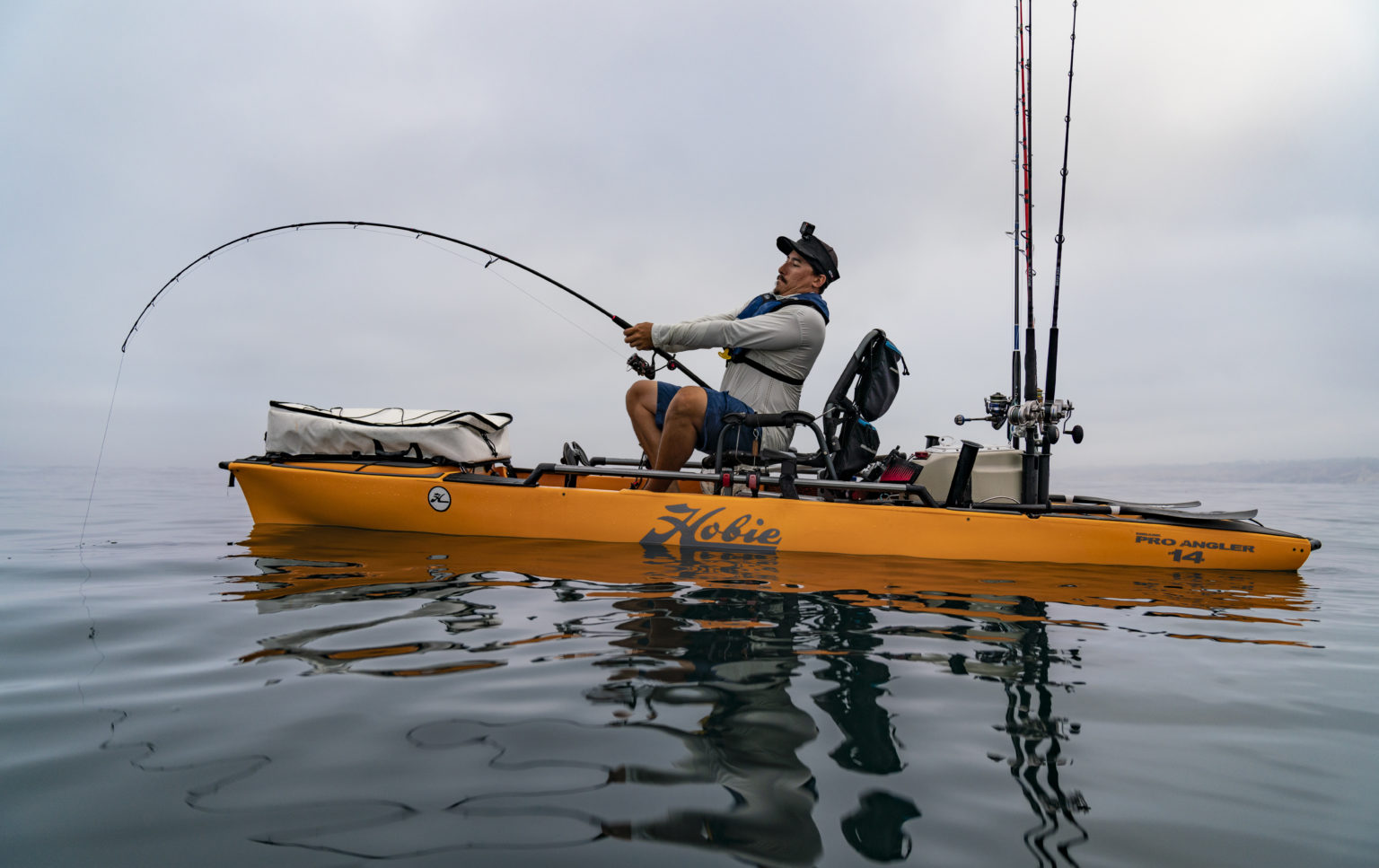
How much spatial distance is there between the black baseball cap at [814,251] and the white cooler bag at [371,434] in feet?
8.53

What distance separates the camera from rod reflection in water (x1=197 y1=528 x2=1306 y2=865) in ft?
4.36

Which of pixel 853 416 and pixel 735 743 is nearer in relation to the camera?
pixel 735 743

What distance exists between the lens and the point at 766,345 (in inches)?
192

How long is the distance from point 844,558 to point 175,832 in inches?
154

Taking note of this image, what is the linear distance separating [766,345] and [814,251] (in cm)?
91

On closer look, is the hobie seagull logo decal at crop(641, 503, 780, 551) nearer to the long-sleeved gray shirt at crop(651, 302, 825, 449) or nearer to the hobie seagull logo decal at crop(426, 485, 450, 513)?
the long-sleeved gray shirt at crop(651, 302, 825, 449)

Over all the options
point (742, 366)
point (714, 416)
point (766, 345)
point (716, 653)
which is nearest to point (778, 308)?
point (766, 345)

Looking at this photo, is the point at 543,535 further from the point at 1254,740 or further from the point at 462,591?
the point at 1254,740

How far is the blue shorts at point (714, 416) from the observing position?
484cm

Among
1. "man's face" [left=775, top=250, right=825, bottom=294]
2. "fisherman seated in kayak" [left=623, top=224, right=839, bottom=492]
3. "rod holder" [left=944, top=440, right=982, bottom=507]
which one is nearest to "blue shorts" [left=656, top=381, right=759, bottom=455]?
"fisherman seated in kayak" [left=623, top=224, right=839, bottom=492]

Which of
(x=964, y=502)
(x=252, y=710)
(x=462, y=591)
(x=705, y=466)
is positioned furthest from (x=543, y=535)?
(x=252, y=710)

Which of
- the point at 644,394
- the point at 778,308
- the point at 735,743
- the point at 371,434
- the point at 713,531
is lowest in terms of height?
the point at 735,743

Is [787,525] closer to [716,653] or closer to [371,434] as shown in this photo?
[716,653]

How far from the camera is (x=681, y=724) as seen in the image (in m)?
1.71
